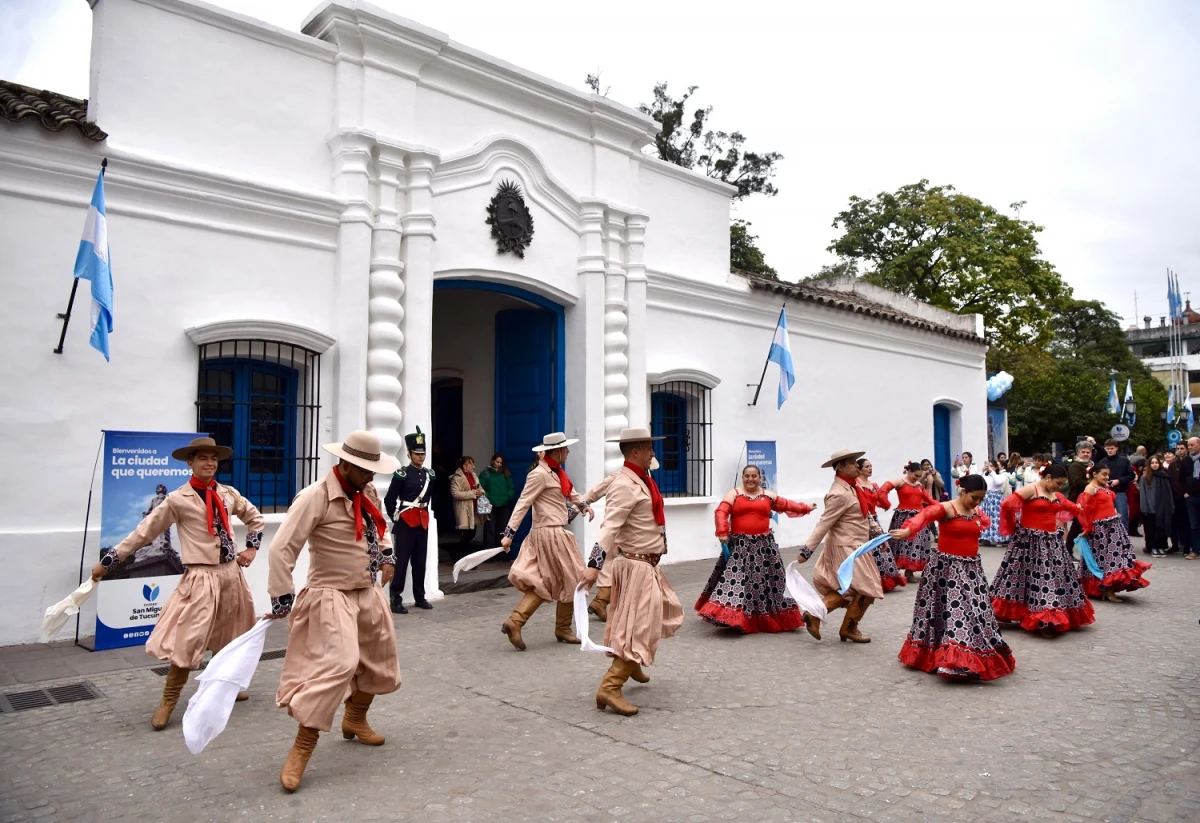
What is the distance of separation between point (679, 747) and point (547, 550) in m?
3.05

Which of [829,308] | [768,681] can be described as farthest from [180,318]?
[829,308]

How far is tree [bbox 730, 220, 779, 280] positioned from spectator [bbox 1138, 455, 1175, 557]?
55.6 feet

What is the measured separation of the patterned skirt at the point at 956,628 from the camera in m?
6.09

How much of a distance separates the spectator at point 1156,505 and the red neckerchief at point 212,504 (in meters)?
13.5

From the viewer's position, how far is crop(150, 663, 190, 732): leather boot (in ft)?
16.9

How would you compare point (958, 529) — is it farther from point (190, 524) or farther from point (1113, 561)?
point (190, 524)

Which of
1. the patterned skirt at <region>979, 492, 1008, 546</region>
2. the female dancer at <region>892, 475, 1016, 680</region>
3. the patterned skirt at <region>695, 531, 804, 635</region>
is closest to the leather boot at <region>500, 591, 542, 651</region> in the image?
the patterned skirt at <region>695, 531, 804, 635</region>

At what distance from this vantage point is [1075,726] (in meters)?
5.16

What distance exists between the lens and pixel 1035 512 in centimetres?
790

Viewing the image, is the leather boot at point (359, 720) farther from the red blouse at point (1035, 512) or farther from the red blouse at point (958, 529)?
the red blouse at point (1035, 512)

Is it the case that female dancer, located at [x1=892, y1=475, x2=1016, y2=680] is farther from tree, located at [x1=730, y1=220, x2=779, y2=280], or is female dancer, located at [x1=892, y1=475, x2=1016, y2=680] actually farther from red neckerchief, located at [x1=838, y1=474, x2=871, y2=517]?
tree, located at [x1=730, y1=220, x2=779, y2=280]

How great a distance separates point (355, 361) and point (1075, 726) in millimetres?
6874

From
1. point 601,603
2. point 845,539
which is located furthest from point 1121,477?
point 601,603

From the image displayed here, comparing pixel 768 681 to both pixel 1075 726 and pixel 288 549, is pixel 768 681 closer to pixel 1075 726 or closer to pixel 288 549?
pixel 1075 726
